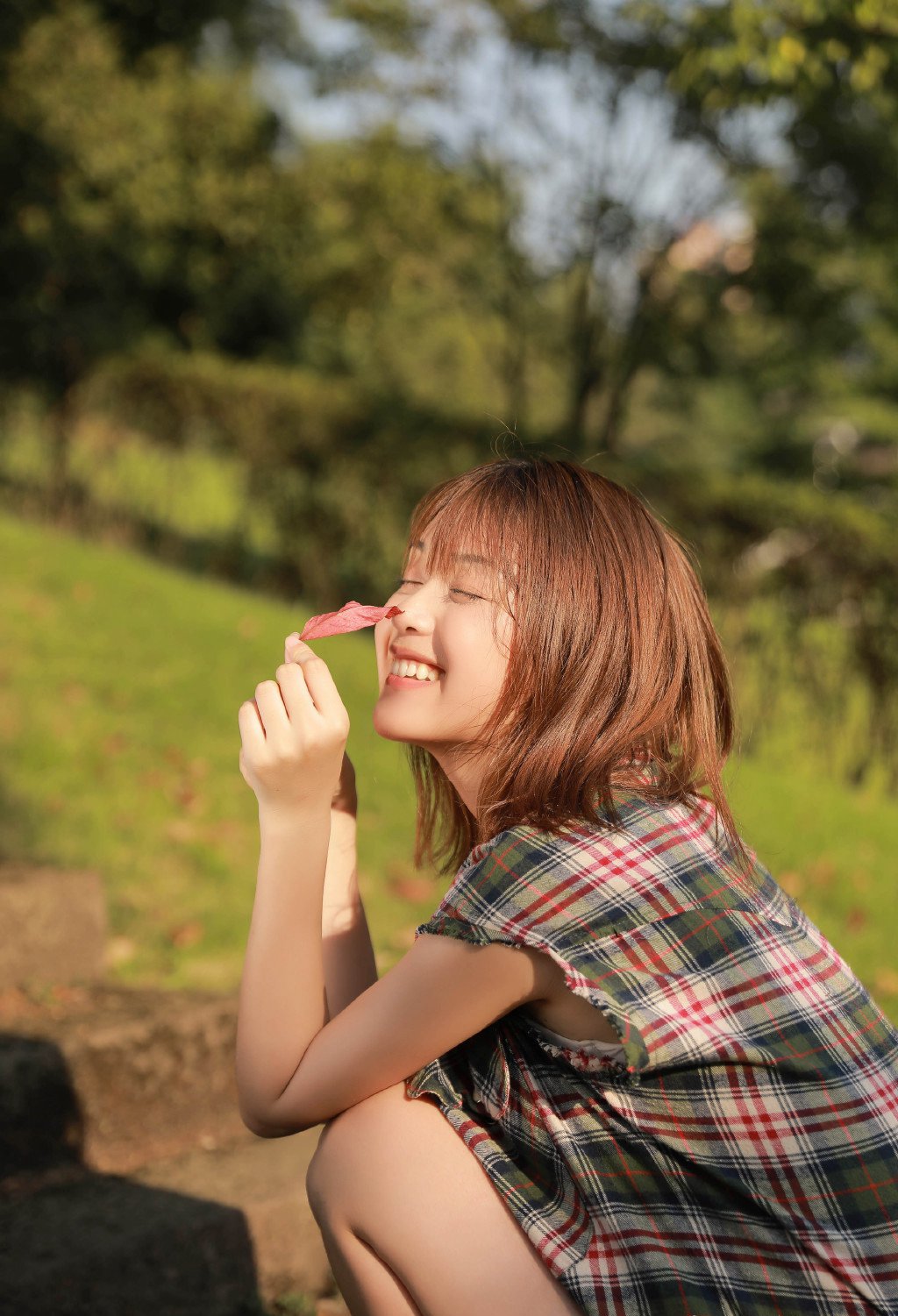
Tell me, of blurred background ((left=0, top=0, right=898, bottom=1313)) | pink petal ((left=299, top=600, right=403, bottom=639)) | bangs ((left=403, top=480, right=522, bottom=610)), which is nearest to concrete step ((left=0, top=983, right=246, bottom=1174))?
blurred background ((left=0, top=0, right=898, bottom=1313))

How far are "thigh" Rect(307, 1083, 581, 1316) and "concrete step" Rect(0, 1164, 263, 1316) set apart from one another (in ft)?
2.09

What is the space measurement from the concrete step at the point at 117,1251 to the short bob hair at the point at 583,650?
3.50 ft

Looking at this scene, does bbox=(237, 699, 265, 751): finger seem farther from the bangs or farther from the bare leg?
the bare leg

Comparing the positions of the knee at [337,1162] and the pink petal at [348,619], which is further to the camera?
the pink petal at [348,619]

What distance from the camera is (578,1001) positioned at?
155 centimetres

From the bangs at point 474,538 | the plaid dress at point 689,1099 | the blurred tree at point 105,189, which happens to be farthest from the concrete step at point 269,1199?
the blurred tree at point 105,189

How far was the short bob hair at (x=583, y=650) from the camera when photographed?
171 centimetres

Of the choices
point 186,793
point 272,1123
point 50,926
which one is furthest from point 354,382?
point 272,1123

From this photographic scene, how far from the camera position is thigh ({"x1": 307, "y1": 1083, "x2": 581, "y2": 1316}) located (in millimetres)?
1560

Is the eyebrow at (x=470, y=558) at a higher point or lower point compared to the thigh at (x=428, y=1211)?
higher

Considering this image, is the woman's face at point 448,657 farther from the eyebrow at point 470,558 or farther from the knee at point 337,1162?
the knee at point 337,1162

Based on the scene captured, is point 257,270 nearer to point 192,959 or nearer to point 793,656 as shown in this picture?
point 793,656

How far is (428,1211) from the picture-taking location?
5.28 ft

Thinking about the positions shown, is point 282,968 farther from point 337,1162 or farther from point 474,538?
point 474,538
